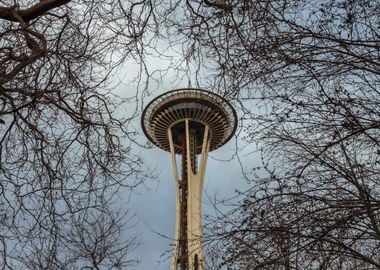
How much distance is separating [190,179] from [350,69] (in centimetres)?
3277

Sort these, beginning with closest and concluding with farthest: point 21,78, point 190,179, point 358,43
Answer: point 358,43 < point 21,78 < point 190,179

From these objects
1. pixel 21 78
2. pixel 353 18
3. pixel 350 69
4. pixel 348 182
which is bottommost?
pixel 348 182

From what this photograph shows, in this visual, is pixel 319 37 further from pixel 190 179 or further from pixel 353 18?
pixel 190 179

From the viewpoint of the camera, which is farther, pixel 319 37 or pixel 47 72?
pixel 47 72

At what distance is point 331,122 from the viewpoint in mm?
3975

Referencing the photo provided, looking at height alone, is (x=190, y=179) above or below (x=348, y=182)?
above

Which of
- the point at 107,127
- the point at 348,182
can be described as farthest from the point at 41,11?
the point at 348,182

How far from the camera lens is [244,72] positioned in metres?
4.01

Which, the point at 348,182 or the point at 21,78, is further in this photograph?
the point at 21,78

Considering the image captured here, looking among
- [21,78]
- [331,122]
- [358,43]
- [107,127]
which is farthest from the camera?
[107,127]

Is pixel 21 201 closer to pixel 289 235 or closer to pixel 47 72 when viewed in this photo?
pixel 47 72

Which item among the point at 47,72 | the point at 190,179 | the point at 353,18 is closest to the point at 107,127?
the point at 47,72

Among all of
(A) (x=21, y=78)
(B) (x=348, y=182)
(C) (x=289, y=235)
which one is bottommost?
(C) (x=289, y=235)

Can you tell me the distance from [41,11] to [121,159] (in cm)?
163
